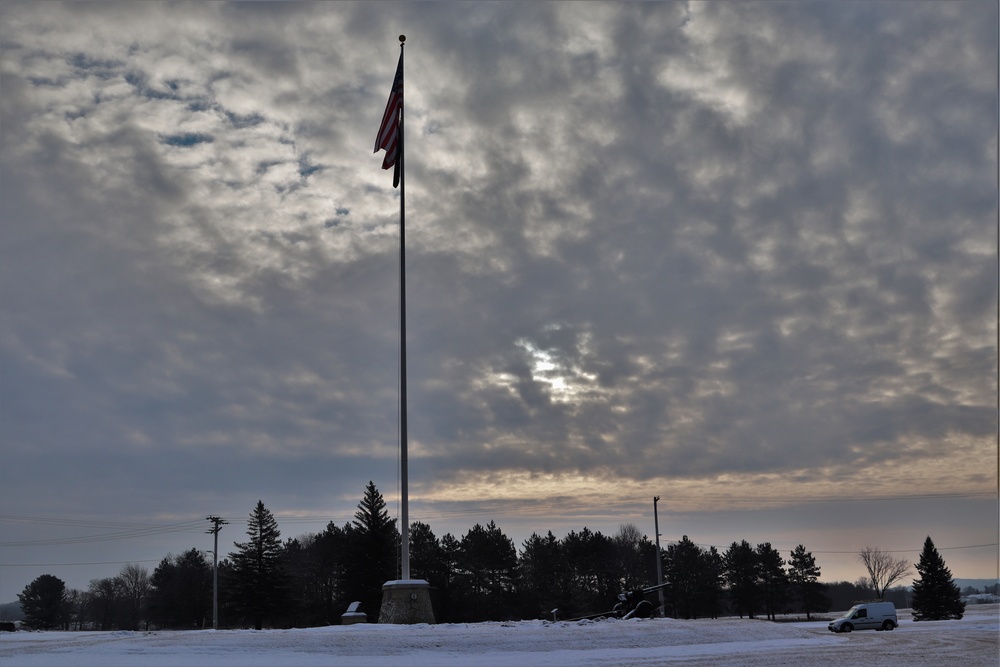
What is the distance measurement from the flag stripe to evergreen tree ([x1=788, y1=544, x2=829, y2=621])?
88849 mm

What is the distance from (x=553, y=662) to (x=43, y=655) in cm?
1259

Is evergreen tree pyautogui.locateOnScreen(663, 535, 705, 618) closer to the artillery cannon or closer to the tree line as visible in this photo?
the tree line

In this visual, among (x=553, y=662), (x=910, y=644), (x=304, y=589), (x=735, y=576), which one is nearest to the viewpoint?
(x=553, y=662)

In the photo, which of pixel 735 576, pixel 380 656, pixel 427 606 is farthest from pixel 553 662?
pixel 735 576

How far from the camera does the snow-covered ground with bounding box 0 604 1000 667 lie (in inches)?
787

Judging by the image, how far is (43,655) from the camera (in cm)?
1945

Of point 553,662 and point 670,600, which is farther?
point 670,600

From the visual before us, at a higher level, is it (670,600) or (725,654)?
(725,654)

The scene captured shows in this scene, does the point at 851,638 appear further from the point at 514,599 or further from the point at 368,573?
the point at 514,599

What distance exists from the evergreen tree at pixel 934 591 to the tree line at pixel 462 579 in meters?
0.18

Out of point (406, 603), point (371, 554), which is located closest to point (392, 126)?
point (406, 603)

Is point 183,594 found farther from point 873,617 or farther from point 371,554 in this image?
point 873,617

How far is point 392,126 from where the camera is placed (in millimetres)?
35125

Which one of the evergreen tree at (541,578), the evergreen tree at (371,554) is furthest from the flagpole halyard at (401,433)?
the evergreen tree at (541,578)
